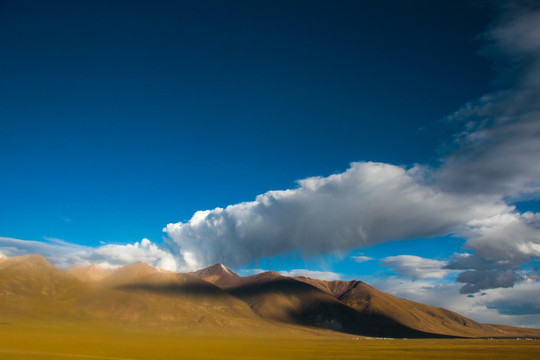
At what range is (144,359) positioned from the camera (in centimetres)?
6244

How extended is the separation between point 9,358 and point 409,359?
64.6 meters

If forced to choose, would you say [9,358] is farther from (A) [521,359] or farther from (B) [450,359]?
(A) [521,359]

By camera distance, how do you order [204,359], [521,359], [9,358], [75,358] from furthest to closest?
1. [521,359]
2. [204,359]
3. [75,358]
4. [9,358]

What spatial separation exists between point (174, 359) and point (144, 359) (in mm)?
4477

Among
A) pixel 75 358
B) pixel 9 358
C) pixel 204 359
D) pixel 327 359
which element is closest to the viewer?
pixel 9 358

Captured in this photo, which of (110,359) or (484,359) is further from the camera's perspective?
(484,359)

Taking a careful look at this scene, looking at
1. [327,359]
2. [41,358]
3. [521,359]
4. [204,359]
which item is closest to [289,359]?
[327,359]

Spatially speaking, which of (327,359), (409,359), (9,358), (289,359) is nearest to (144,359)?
(9,358)

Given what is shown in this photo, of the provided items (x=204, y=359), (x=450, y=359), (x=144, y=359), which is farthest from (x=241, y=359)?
(x=450, y=359)

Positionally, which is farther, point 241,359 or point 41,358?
point 241,359

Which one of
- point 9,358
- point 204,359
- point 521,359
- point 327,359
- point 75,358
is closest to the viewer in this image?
point 9,358

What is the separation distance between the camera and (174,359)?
6378 centimetres

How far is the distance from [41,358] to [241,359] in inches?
1179

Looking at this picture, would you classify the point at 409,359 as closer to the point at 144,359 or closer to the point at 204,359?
the point at 204,359
